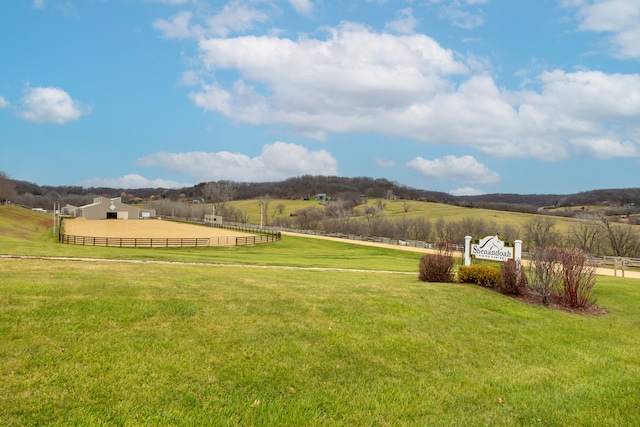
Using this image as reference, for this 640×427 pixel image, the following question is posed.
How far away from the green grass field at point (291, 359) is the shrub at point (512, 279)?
79.9 inches

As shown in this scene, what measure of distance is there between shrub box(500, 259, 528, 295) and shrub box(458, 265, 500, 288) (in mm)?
211

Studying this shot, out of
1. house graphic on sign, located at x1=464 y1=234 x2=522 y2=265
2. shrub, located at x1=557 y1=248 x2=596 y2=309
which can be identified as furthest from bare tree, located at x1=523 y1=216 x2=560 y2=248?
shrub, located at x1=557 y1=248 x2=596 y2=309

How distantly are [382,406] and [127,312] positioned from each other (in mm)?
5205

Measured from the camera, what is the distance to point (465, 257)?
1523 cm

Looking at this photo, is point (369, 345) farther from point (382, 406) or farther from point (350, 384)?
point (382, 406)

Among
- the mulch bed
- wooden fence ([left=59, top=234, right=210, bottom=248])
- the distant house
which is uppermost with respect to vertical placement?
the distant house

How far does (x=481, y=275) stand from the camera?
1342 cm

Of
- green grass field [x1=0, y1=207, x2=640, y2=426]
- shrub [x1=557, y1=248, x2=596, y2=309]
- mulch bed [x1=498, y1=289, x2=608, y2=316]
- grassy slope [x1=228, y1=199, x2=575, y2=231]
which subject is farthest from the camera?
grassy slope [x1=228, y1=199, x2=575, y2=231]

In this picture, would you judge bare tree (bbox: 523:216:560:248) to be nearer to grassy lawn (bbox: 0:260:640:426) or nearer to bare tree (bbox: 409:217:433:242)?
bare tree (bbox: 409:217:433:242)

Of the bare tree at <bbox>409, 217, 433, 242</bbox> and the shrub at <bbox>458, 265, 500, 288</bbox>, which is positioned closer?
the shrub at <bbox>458, 265, 500, 288</bbox>

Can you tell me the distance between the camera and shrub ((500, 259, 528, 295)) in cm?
1279

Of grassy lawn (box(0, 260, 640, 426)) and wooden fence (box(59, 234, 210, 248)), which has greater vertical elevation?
grassy lawn (box(0, 260, 640, 426))

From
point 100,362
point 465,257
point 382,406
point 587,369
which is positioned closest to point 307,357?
point 382,406

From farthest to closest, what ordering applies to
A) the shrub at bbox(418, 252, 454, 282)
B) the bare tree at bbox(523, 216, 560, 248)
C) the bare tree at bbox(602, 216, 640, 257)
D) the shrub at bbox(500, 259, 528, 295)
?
the bare tree at bbox(523, 216, 560, 248) < the bare tree at bbox(602, 216, 640, 257) < the shrub at bbox(418, 252, 454, 282) < the shrub at bbox(500, 259, 528, 295)
